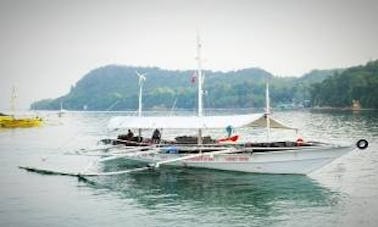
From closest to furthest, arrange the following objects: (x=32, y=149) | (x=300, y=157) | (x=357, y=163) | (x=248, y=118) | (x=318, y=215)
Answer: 1. (x=318, y=215)
2. (x=300, y=157)
3. (x=248, y=118)
4. (x=357, y=163)
5. (x=32, y=149)

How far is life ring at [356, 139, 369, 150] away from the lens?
32.4 meters

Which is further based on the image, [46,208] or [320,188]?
[320,188]

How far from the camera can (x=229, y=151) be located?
34938 mm

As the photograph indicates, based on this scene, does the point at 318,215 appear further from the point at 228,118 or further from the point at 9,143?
the point at 9,143

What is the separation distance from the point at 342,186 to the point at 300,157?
3.38 metres

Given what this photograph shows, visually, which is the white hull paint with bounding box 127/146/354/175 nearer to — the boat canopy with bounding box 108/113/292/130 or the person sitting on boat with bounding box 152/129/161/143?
the boat canopy with bounding box 108/113/292/130

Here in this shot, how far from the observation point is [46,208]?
26.6m

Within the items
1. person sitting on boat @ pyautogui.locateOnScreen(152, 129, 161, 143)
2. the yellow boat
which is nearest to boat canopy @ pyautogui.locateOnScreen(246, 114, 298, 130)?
person sitting on boat @ pyautogui.locateOnScreen(152, 129, 161, 143)

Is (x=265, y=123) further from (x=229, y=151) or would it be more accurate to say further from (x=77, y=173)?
(x=77, y=173)

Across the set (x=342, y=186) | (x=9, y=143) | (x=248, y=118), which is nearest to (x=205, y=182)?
(x=248, y=118)

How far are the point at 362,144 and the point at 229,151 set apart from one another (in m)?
9.09

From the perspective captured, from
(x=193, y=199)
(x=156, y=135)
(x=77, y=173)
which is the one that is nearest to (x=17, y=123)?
A: (x=156, y=135)

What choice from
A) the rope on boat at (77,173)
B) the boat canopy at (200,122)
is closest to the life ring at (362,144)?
the boat canopy at (200,122)

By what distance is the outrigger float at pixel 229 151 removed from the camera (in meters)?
33.8
